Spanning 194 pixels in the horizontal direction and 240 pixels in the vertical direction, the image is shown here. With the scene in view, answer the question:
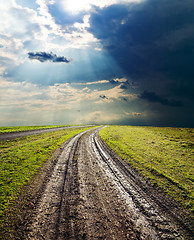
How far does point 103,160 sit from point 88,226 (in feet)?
23.2

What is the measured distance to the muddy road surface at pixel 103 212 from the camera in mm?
4039

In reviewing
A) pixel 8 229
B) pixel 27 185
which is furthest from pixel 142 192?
pixel 27 185

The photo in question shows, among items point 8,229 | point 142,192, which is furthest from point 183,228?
point 8,229

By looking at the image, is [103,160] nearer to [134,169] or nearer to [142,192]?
[134,169]

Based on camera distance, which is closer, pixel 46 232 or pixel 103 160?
pixel 46 232

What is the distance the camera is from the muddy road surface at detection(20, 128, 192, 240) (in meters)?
4.04

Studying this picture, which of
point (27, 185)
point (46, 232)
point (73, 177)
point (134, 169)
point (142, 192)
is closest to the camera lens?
point (46, 232)

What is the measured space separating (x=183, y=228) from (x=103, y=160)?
24.1ft

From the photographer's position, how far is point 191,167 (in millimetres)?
10148

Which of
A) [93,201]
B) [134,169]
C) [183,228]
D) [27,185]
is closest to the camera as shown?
[183,228]

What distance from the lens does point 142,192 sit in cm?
640

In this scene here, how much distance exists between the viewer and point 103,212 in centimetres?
488

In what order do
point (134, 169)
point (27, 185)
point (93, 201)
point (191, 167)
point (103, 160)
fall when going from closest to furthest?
point (93, 201)
point (27, 185)
point (134, 169)
point (191, 167)
point (103, 160)

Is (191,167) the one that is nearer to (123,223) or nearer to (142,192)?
(142,192)
